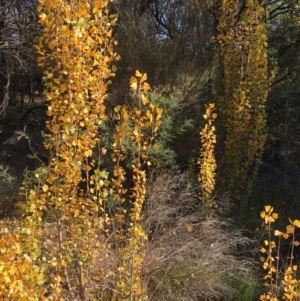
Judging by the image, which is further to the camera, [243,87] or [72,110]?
[243,87]

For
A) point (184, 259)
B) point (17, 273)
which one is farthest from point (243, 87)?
point (17, 273)

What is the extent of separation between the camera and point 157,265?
4.82 metres

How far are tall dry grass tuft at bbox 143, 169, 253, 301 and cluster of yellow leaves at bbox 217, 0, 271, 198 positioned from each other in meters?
2.31

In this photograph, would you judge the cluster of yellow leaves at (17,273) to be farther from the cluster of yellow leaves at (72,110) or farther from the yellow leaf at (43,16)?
the yellow leaf at (43,16)

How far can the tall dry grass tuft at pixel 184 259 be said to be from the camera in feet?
15.9

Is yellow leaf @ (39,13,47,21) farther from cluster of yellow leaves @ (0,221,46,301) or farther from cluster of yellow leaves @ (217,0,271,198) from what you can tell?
cluster of yellow leaves @ (217,0,271,198)

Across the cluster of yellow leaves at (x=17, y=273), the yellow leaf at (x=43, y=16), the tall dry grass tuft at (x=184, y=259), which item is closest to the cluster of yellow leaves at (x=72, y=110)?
the yellow leaf at (x=43, y=16)

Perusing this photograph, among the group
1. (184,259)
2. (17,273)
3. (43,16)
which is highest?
(43,16)

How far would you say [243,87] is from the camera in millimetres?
7473

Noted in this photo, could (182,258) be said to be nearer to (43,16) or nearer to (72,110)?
(72,110)

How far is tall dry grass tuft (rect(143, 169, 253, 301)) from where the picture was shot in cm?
484

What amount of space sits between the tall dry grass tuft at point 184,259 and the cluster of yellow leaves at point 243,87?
7.58ft

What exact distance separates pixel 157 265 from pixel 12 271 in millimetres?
2617

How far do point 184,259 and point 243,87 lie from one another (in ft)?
10.2
